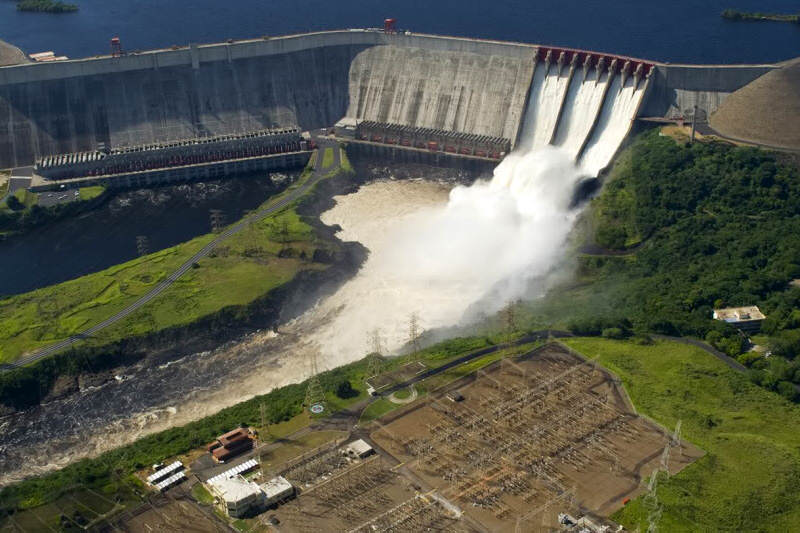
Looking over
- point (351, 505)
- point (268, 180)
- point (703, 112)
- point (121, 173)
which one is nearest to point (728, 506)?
point (351, 505)

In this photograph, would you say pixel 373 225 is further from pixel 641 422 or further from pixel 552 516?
pixel 552 516

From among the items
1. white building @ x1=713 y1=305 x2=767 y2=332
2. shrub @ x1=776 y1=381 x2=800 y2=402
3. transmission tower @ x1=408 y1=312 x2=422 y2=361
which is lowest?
transmission tower @ x1=408 y1=312 x2=422 y2=361

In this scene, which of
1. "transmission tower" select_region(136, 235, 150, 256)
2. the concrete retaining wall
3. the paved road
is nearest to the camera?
the paved road

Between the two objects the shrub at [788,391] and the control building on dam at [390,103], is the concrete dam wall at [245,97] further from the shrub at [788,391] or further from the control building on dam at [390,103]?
the shrub at [788,391]

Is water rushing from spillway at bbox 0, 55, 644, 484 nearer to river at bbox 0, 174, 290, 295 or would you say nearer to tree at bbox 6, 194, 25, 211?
river at bbox 0, 174, 290, 295

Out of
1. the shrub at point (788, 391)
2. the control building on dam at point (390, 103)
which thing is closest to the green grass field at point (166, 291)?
the control building on dam at point (390, 103)

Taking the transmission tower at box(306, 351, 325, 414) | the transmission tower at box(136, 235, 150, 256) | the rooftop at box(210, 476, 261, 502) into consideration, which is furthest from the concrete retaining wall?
the rooftop at box(210, 476, 261, 502)

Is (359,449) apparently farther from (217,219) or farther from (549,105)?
(549,105)
